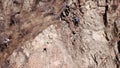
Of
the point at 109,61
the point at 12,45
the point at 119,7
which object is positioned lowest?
the point at 109,61

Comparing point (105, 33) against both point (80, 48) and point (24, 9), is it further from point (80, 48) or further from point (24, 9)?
point (24, 9)

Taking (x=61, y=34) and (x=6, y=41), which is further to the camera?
(x=61, y=34)

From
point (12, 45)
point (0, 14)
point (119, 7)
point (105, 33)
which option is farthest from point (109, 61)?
point (0, 14)

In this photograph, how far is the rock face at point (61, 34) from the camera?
13.8 m

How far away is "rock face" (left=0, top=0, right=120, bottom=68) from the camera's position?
45.3 feet

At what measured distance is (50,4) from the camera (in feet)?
48.4

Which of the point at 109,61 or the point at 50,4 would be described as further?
the point at 50,4

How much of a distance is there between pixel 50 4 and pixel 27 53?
309 centimetres

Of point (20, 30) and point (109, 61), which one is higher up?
point (20, 30)

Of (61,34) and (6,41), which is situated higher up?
(6,41)

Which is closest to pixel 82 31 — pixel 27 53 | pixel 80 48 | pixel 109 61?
pixel 80 48

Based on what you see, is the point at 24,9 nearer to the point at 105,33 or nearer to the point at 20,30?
the point at 20,30

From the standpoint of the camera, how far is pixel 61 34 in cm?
1445

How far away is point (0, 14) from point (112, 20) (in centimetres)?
602
